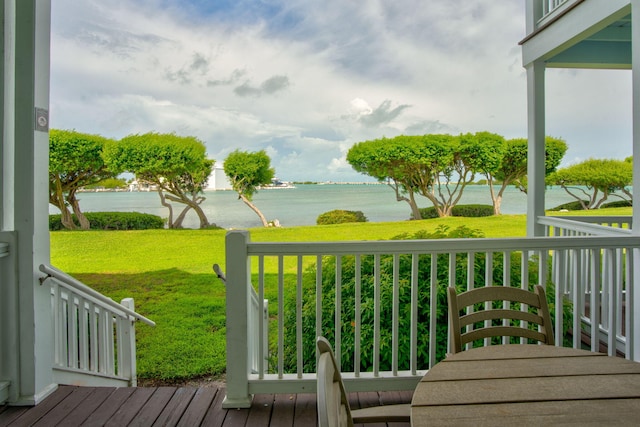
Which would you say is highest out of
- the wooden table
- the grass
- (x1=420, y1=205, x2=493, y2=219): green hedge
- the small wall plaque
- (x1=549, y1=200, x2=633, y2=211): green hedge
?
the small wall plaque

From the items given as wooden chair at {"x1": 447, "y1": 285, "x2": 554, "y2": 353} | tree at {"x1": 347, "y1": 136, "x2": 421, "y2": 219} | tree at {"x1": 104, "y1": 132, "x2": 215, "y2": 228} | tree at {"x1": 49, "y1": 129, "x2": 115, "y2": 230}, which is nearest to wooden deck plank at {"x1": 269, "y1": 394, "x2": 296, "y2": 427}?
wooden chair at {"x1": 447, "y1": 285, "x2": 554, "y2": 353}

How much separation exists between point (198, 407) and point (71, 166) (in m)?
10.5

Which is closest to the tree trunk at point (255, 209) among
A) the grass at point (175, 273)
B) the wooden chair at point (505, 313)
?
the grass at point (175, 273)

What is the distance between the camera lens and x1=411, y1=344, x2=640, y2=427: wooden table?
3.28 feet

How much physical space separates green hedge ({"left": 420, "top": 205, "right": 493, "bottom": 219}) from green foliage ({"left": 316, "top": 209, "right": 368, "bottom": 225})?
2.20 meters

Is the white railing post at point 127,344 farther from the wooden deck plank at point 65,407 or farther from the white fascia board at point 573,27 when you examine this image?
the white fascia board at point 573,27

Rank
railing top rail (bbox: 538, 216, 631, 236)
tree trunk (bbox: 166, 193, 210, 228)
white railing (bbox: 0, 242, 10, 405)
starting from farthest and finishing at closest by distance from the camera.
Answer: tree trunk (bbox: 166, 193, 210, 228) → railing top rail (bbox: 538, 216, 631, 236) → white railing (bbox: 0, 242, 10, 405)

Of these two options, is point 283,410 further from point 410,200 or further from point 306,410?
point 410,200

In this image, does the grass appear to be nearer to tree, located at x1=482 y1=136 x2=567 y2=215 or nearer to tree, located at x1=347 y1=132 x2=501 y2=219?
tree, located at x1=347 y1=132 x2=501 y2=219

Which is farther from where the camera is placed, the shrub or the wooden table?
the shrub

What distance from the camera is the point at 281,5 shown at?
14484 millimetres

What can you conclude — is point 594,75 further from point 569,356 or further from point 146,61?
point 569,356

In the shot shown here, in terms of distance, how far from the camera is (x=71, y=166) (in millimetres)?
10758

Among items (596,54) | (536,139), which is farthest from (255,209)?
(596,54)
